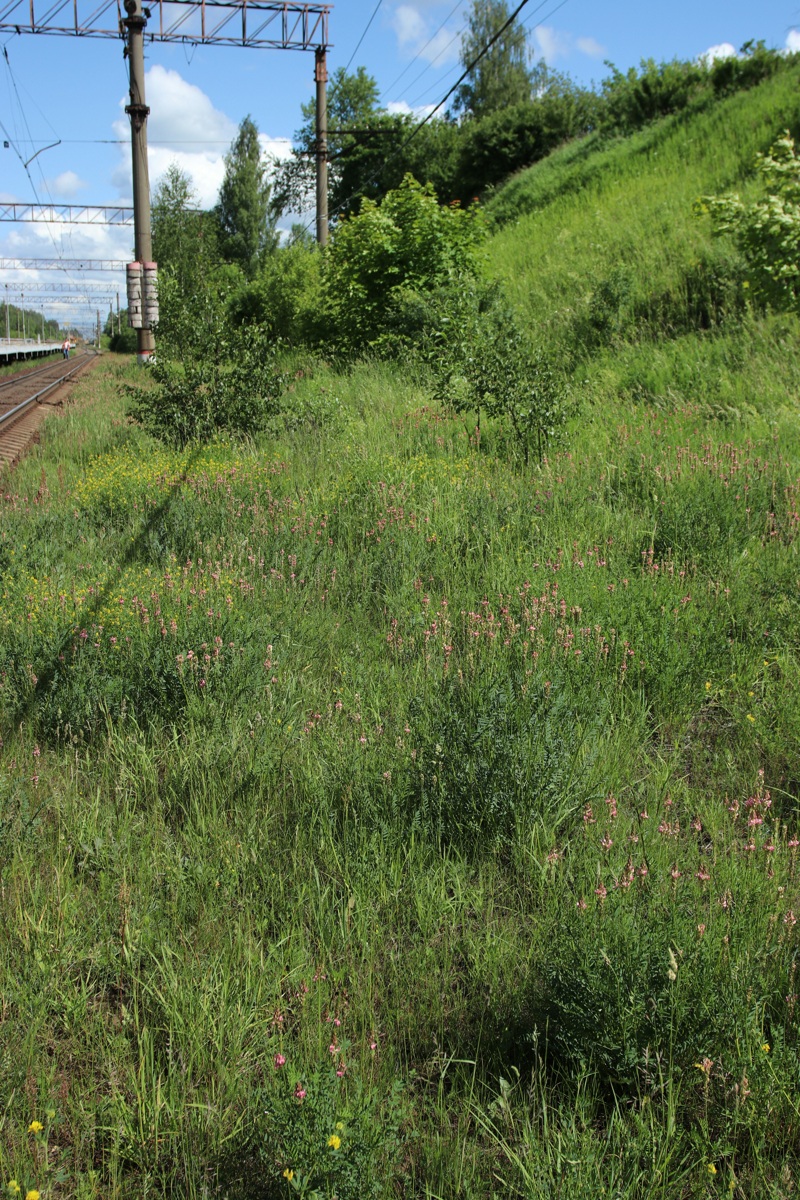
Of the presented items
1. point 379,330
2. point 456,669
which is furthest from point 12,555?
point 379,330

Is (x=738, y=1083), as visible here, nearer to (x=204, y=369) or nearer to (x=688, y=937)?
(x=688, y=937)

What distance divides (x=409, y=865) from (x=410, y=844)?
15 centimetres

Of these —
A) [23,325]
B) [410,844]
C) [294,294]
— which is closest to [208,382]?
[410,844]

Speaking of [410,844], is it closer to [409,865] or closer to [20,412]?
[409,865]

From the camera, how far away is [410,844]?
2.93m

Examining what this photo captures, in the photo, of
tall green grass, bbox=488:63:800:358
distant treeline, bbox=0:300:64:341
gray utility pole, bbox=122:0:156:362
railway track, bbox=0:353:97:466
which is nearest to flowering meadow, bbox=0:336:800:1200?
tall green grass, bbox=488:63:800:358

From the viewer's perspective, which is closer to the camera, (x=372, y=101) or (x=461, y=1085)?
(x=461, y=1085)

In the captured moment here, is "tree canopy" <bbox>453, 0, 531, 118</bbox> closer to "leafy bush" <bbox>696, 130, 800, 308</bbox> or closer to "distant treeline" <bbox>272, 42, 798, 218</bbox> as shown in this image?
"distant treeline" <bbox>272, 42, 798, 218</bbox>

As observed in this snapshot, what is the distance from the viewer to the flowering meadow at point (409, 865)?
191 cm

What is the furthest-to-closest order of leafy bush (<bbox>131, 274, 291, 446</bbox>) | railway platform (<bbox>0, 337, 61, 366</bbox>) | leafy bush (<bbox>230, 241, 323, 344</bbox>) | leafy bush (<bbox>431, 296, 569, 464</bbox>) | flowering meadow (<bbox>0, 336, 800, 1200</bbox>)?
railway platform (<bbox>0, 337, 61, 366</bbox>)
leafy bush (<bbox>230, 241, 323, 344</bbox>)
leafy bush (<bbox>131, 274, 291, 446</bbox>)
leafy bush (<bbox>431, 296, 569, 464</bbox>)
flowering meadow (<bbox>0, 336, 800, 1200</bbox>)

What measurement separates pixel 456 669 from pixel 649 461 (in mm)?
3979

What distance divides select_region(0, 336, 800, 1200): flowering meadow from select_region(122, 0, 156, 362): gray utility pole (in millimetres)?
15003

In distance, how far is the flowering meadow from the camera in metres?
1.91

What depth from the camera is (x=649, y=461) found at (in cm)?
722
